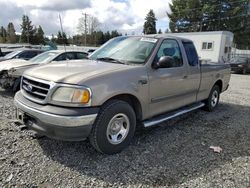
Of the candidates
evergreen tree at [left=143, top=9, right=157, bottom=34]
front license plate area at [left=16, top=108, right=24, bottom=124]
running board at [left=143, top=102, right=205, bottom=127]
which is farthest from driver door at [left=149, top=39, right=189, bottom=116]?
evergreen tree at [left=143, top=9, right=157, bottom=34]

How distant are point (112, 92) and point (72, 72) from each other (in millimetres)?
634

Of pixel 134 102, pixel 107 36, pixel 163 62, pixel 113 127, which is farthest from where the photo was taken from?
pixel 107 36

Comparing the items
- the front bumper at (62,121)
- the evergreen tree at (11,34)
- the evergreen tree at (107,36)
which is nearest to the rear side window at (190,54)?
the front bumper at (62,121)

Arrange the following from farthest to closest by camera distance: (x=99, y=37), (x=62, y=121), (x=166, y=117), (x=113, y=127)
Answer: (x=99, y=37) < (x=166, y=117) < (x=113, y=127) < (x=62, y=121)

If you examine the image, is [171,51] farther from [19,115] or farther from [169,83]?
[19,115]

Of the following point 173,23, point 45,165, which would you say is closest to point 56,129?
point 45,165

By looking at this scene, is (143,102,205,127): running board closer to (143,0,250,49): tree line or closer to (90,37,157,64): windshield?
(90,37,157,64): windshield

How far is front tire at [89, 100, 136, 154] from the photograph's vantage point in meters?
3.51

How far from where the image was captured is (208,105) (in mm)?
6562

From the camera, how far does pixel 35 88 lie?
3.61 meters

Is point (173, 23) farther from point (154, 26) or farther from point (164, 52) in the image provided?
point (164, 52)

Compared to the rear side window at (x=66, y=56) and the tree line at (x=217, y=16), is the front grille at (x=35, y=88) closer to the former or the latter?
the rear side window at (x=66, y=56)

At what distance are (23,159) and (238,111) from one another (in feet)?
18.7

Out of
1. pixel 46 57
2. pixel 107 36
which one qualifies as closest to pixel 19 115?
pixel 46 57
